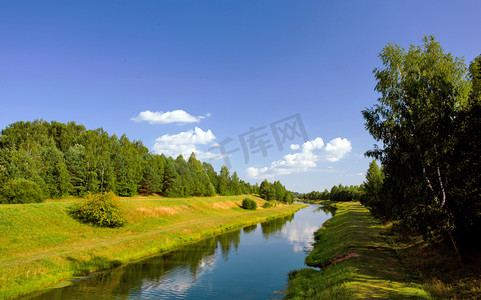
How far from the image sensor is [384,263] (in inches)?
870

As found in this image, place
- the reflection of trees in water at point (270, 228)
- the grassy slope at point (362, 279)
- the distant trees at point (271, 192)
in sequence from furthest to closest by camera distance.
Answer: the distant trees at point (271, 192) < the reflection of trees in water at point (270, 228) < the grassy slope at point (362, 279)

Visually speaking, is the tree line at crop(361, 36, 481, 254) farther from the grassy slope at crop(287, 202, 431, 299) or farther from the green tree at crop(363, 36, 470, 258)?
the grassy slope at crop(287, 202, 431, 299)

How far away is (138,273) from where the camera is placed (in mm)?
26203

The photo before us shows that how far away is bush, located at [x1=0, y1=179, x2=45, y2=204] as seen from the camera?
45188 mm

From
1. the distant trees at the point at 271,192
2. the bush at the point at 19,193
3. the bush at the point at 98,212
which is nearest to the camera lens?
the bush at the point at 98,212

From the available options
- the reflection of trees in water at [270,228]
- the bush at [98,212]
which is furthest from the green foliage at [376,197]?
the bush at [98,212]

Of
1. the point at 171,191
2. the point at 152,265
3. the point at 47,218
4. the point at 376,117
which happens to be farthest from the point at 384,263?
the point at 171,191

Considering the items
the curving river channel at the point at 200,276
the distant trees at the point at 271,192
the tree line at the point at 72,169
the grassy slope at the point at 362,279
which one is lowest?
the curving river channel at the point at 200,276

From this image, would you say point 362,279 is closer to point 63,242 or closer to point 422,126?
point 422,126

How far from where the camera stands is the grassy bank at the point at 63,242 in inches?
875

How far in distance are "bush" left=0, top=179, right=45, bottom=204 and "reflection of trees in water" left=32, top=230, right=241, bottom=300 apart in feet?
103

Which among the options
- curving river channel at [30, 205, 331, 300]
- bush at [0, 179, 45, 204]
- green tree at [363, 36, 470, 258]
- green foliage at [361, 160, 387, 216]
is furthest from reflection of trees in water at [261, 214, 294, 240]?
bush at [0, 179, 45, 204]

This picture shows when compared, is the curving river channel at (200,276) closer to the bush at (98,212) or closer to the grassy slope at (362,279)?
the grassy slope at (362,279)

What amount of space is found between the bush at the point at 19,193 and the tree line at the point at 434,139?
57120 mm
